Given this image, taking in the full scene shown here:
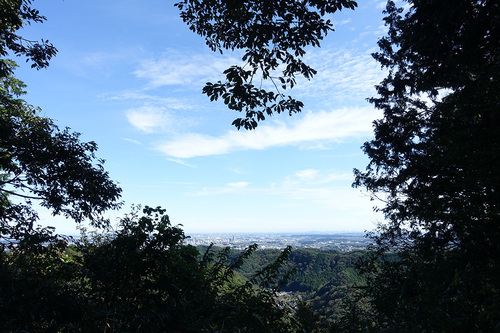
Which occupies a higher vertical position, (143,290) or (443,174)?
(443,174)

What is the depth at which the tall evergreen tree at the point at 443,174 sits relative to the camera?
388cm

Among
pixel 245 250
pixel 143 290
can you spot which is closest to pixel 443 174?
pixel 245 250

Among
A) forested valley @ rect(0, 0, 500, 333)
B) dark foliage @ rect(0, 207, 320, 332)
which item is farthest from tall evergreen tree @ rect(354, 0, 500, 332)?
dark foliage @ rect(0, 207, 320, 332)

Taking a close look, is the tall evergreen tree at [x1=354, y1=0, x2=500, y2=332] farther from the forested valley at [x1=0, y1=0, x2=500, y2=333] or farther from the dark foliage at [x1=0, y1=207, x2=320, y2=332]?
the dark foliage at [x1=0, y1=207, x2=320, y2=332]

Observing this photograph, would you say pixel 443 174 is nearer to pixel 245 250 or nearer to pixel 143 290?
pixel 245 250

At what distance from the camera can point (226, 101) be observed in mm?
3617

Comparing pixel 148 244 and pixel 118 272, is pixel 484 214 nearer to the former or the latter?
pixel 148 244

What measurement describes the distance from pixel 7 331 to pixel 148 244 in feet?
6.17

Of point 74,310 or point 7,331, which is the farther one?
point 74,310

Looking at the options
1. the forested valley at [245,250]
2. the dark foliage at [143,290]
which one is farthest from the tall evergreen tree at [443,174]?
the dark foliage at [143,290]

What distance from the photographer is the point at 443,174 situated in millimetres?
7496

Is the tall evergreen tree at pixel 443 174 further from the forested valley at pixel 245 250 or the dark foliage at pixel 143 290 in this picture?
the dark foliage at pixel 143 290

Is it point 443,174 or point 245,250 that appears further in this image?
point 443,174

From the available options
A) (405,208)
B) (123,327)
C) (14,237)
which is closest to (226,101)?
(123,327)
